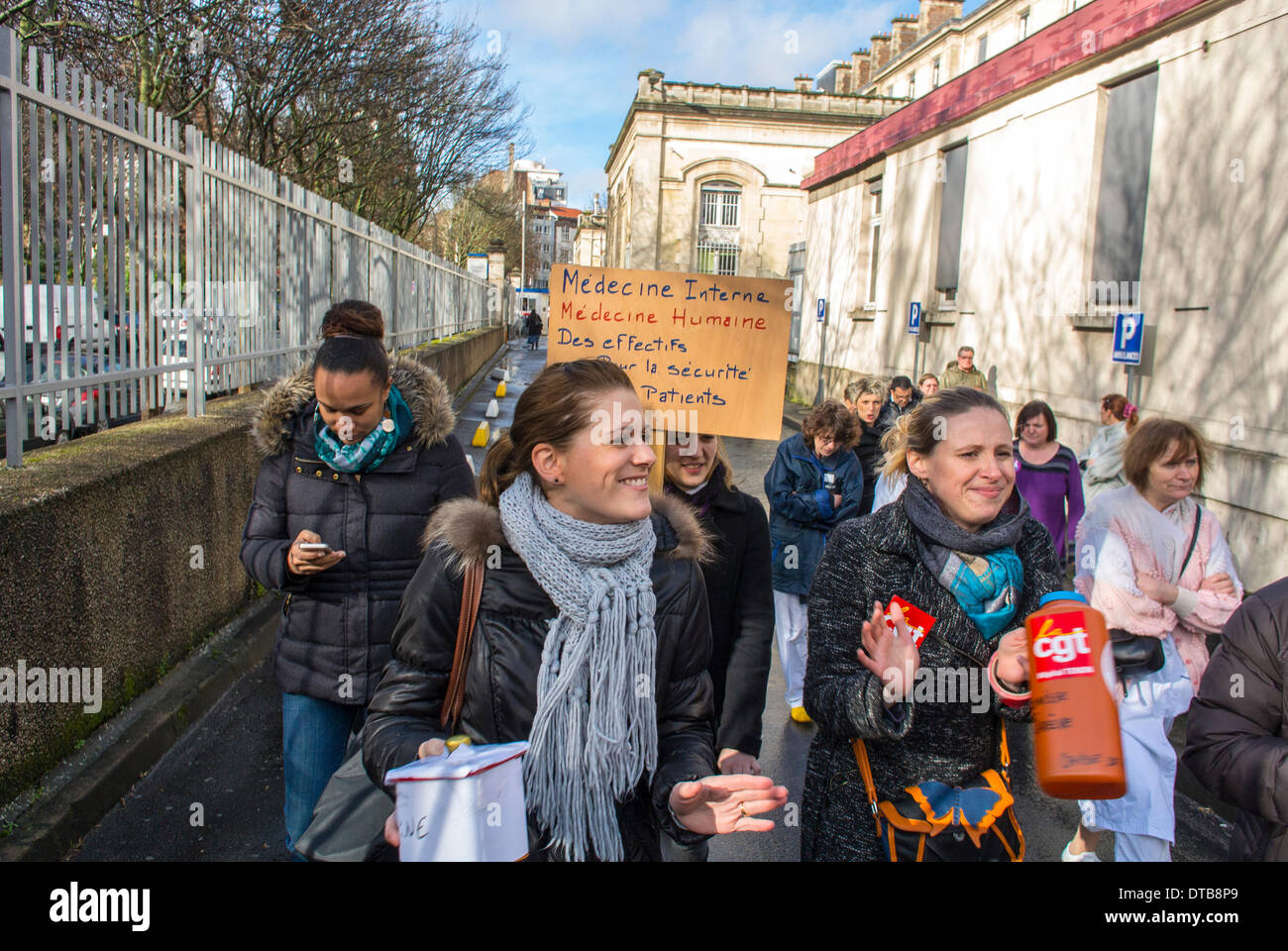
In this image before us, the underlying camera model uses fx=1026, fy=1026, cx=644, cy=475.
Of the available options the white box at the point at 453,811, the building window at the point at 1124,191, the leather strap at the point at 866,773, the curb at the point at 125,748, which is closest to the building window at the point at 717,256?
the building window at the point at 1124,191

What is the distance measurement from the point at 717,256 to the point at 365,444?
51.0 metres

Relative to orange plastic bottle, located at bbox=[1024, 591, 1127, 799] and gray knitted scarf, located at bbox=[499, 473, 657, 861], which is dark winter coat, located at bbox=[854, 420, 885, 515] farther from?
gray knitted scarf, located at bbox=[499, 473, 657, 861]

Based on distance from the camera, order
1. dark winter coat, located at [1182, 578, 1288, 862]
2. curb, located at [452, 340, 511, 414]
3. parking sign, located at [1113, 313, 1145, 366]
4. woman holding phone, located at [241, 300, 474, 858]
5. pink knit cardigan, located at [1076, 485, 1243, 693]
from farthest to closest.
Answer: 1. curb, located at [452, 340, 511, 414]
2. parking sign, located at [1113, 313, 1145, 366]
3. pink knit cardigan, located at [1076, 485, 1243, 693]
4. woman holding phone, located at [241, 300, 474, 858]
5. dark winter coat, located at [1182, 578, 1288, 862]

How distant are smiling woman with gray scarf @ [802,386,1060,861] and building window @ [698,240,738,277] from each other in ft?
166

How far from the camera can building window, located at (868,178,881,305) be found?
22828mm

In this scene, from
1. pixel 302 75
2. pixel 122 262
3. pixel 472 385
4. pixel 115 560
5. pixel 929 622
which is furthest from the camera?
pixel 472 385

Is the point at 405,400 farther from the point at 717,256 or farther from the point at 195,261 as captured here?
the point at 717,256

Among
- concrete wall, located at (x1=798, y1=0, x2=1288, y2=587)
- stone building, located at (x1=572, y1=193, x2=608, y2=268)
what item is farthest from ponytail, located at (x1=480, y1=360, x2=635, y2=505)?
stone building, located at (x1=572, y1=193, x2=608, y2=268)

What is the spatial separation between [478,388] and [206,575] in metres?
19.7

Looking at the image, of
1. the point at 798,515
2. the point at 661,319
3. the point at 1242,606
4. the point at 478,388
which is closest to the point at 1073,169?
the point at 798,515

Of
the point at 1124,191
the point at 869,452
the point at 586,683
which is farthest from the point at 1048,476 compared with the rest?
the point at 1124,191

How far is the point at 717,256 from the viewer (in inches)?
2080

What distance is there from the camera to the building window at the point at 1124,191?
1184cm
